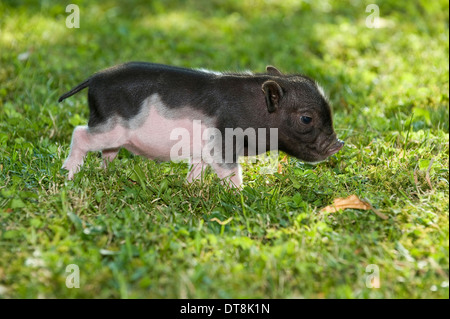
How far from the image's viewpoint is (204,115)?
4938mm

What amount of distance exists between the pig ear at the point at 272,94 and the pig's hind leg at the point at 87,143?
47.0 inches

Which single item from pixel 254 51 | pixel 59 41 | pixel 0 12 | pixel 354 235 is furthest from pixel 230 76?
pixel 0 12

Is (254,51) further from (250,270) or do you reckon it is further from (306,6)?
(250,270)

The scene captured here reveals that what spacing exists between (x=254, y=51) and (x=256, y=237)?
15.4 feet

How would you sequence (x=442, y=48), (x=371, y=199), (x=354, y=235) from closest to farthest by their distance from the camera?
(x=354, y=235) < (x=371, y=199) < (x=442, y=48)

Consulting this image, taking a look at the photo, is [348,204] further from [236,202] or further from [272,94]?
[272,94]

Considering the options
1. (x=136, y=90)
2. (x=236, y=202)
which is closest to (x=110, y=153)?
(x=136, y=90)

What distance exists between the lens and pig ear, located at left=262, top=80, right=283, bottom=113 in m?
4.84

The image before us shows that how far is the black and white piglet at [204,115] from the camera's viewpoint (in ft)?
16.2

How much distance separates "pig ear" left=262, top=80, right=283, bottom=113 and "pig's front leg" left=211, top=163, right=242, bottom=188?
55 cm

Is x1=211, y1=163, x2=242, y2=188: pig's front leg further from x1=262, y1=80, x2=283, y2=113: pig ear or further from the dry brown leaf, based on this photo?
the dry brown leaf

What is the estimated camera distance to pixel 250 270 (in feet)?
12.5

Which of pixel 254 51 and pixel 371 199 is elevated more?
pixel 254 51

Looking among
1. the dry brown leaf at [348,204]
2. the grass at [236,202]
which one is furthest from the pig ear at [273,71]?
the dry brown leaf at [348,204]
